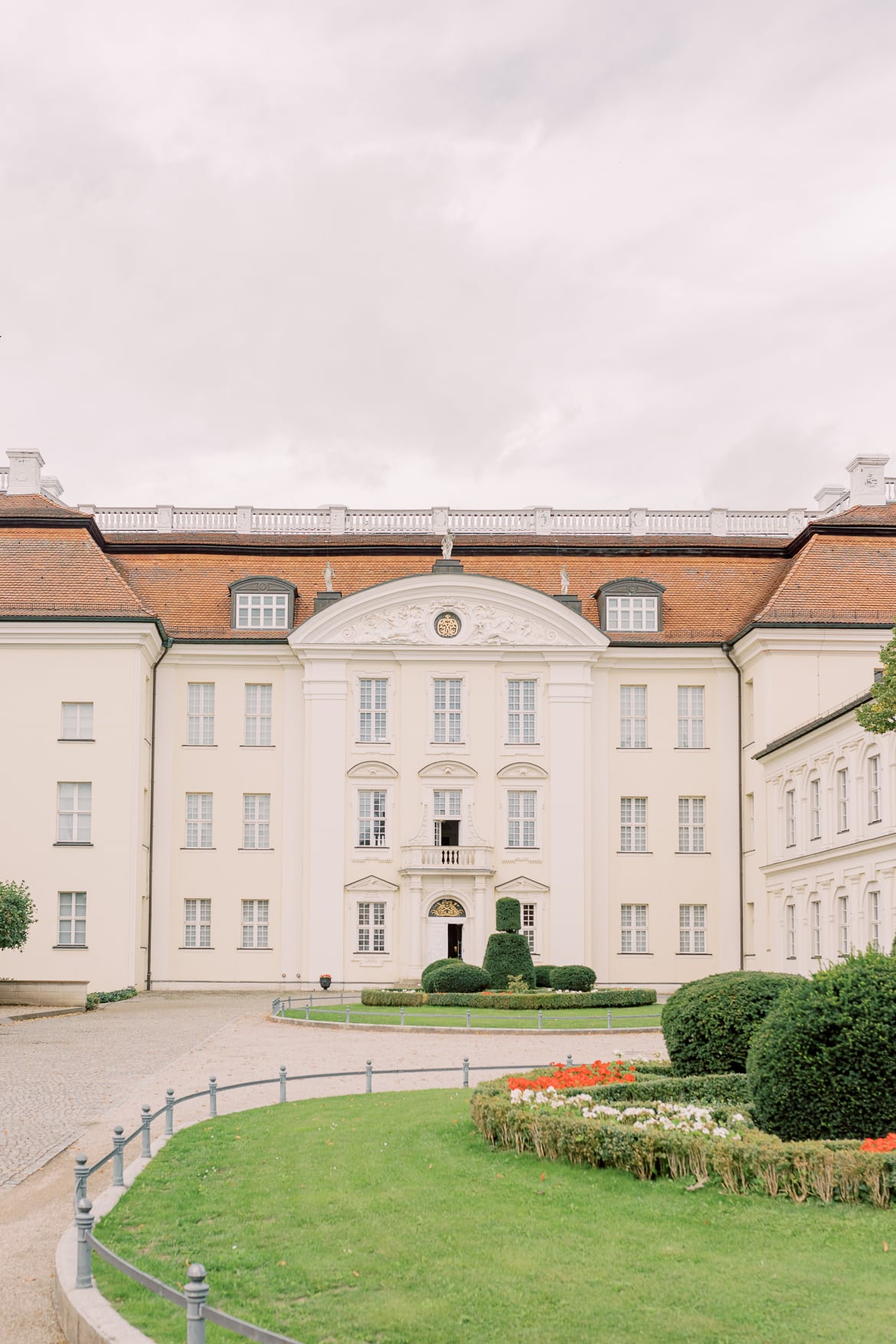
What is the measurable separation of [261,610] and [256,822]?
284 inches

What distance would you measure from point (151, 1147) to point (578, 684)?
112 ft

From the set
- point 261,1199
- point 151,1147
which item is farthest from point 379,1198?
point 151,1147

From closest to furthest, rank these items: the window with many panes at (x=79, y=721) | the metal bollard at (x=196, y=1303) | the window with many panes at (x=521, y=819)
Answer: the metal bollard at (x=196, y=1303)
the window with many panes at (x=79, y=721)
the window with many panes at (x=521, y=819)

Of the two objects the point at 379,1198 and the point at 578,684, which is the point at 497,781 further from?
the point at 379,1198

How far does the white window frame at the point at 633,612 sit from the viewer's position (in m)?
49.8

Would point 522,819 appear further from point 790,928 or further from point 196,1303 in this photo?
point 196,1303

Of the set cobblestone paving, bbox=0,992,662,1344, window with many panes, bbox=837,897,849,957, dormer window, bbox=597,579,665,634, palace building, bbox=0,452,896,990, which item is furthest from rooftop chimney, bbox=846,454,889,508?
cobblestone paving, bbox=0,992,662,1344

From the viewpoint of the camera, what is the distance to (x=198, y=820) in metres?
48.8

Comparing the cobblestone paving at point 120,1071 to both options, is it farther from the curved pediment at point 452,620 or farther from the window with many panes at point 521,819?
the curved pediment at point 452,620

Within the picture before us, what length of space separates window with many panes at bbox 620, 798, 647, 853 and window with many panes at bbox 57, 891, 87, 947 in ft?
58.1

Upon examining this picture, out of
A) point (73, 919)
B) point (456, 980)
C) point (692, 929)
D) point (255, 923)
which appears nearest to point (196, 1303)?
point (456, 980)

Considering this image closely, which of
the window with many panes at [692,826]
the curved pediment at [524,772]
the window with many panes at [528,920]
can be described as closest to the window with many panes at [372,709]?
the curved pediment at [524,772]

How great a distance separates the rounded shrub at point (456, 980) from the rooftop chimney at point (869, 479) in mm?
23356

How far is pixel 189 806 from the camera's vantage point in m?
48.9
